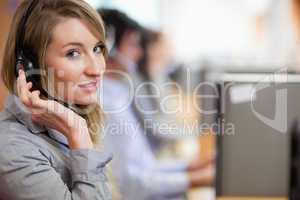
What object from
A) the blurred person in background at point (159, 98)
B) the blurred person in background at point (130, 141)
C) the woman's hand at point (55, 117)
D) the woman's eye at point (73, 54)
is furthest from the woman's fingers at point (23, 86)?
the blurred person in background at point (159, 98)

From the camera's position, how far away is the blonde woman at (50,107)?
4.18ft

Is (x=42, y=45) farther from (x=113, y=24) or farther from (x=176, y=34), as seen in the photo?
(x=176, y=34)

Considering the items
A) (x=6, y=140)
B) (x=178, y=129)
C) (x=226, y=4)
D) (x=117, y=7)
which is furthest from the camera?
Result: (x=226, y=4)

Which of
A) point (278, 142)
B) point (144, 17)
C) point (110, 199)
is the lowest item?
point (110, 199)

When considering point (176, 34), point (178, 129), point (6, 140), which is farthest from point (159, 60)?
point (6, 140)

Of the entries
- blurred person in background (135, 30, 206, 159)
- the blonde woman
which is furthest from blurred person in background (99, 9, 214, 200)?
the blonde woman

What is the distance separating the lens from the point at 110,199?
4.71 ft

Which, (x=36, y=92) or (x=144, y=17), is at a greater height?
(x=144, y=17)

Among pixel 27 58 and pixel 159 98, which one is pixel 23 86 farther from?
pixel 159 98

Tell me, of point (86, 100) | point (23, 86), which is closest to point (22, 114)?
point (23, 86)

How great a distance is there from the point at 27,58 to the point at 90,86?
7.2 inches

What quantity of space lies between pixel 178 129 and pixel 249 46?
2.70 feet

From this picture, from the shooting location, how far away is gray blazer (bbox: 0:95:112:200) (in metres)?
1.27

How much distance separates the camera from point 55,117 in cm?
133
